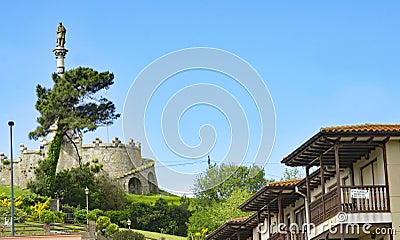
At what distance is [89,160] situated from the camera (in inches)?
4838

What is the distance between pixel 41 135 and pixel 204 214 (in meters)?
21.1

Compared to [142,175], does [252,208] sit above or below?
below

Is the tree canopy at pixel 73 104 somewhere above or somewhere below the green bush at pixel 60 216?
above

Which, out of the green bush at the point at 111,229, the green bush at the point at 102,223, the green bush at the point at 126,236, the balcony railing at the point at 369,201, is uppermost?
the green bush at the point at 102,223

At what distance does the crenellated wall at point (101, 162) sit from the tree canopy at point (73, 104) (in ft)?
29.9

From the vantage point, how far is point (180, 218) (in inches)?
4237

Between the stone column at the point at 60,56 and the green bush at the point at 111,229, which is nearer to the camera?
the green bush at the point at 111,229

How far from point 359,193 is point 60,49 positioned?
95348mm

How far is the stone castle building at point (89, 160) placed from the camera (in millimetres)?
119375

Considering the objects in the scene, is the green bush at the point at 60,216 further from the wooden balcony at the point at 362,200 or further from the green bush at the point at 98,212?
the wooden balcony at the point at 362,200

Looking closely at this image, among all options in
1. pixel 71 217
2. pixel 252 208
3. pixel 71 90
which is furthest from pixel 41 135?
pixel 252 208

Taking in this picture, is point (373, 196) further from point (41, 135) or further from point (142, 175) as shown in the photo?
point (142, 175)

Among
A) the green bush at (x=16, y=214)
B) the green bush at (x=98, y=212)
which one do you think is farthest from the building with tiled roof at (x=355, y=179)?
the green bush at (x=98, y=212)

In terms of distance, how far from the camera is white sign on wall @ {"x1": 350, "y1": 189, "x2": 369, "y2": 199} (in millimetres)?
29969
